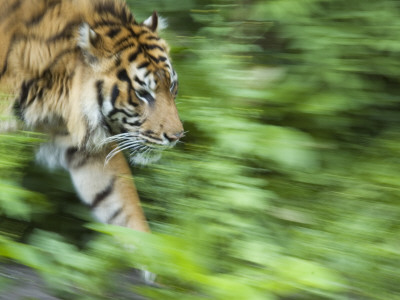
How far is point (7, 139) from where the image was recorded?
2.39 metres

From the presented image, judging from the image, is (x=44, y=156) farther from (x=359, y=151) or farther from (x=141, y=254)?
(x=359, y=151)

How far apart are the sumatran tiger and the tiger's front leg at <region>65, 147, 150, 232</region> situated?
0.02 m

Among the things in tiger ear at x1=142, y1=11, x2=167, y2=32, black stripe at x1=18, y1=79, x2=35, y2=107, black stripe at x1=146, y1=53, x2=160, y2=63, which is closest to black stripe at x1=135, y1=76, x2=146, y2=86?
black stripe at x1=146, y1=53, x2=160, y2=63

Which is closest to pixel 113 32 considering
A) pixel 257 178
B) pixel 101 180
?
pixel 101 180

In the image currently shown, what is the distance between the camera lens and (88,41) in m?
2.80

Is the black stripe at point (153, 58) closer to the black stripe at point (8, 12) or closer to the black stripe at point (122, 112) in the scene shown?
the black stripe at point (122, 112)

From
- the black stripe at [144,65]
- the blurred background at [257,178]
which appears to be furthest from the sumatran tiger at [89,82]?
the blurred background at [257,178]

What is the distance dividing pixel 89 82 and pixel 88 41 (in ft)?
0.62

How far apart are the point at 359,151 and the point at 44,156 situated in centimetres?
150

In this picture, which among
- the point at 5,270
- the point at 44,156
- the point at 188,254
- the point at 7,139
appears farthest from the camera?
the point at 44,156

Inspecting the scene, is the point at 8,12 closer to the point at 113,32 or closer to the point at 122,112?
the point at 113,32

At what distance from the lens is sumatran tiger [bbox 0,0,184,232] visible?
9.27 ft

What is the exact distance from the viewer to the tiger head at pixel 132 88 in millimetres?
2863

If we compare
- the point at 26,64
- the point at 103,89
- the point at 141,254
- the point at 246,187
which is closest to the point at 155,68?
the point at 103,89
